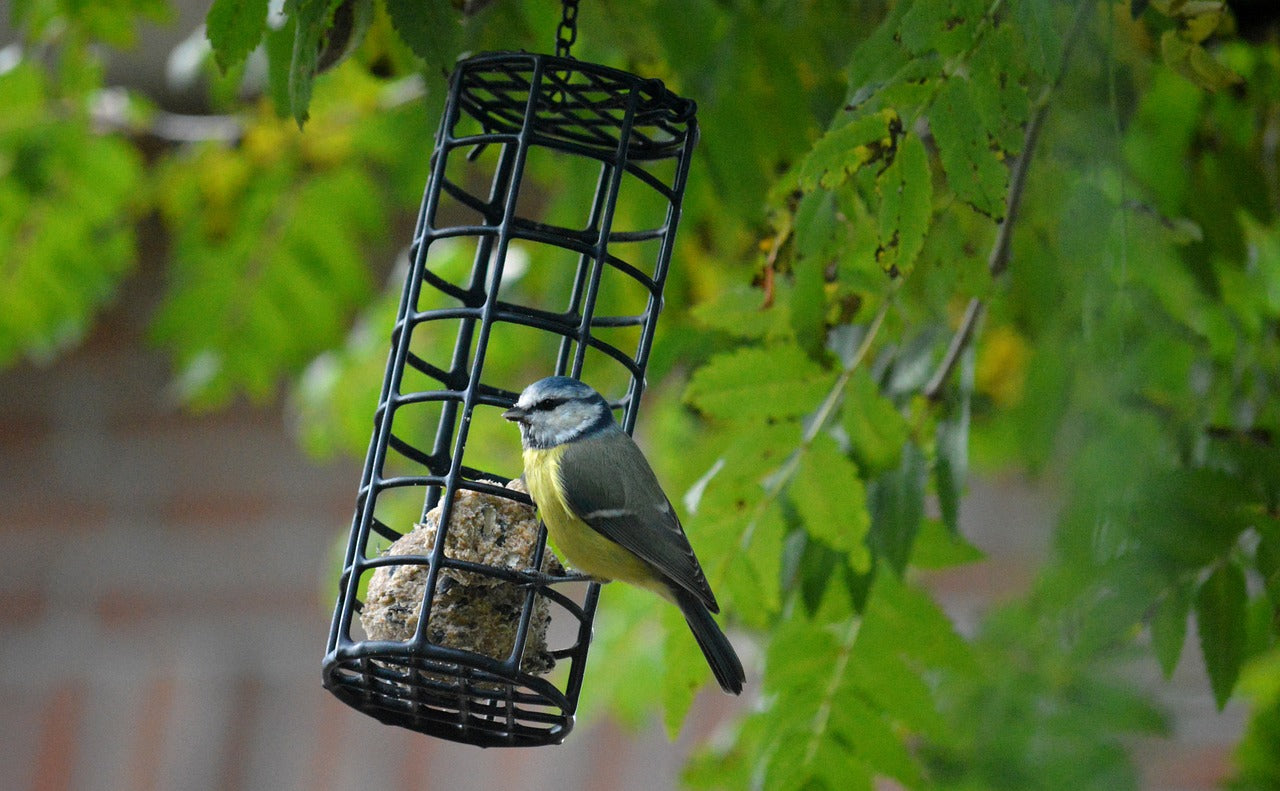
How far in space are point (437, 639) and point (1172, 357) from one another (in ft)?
6.45

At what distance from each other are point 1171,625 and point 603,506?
112 centimetres

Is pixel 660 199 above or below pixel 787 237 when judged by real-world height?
above

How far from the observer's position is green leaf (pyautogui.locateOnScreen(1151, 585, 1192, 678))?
2748mm

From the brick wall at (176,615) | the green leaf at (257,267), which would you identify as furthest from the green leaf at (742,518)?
the brick wall at (176,615)

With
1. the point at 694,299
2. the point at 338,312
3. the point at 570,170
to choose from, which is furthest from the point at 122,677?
the point at 570,170

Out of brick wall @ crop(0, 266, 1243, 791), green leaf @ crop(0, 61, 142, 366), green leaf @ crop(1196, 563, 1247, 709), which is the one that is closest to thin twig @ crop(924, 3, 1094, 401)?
green leaf @ crop(1196, 563, 1247, 709)

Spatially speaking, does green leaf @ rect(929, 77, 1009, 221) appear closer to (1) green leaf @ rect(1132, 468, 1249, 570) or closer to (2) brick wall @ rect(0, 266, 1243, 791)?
(1) green leaf @ rect(1132, 468, 1249, 570)

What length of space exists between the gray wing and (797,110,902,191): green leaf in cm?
74

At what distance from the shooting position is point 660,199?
12.4ft

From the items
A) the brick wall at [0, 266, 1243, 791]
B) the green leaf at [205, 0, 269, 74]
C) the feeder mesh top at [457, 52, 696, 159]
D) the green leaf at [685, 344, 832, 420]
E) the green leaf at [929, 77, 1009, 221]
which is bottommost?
the brick wall at [0, 266, 1243, 791]

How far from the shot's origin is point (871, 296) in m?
3.18

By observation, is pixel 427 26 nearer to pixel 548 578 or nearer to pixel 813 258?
pixel 813 258

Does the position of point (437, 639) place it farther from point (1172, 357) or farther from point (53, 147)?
point (53, 147)

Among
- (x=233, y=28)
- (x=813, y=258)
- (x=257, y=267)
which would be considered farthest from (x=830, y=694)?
(x=257, y=267)
